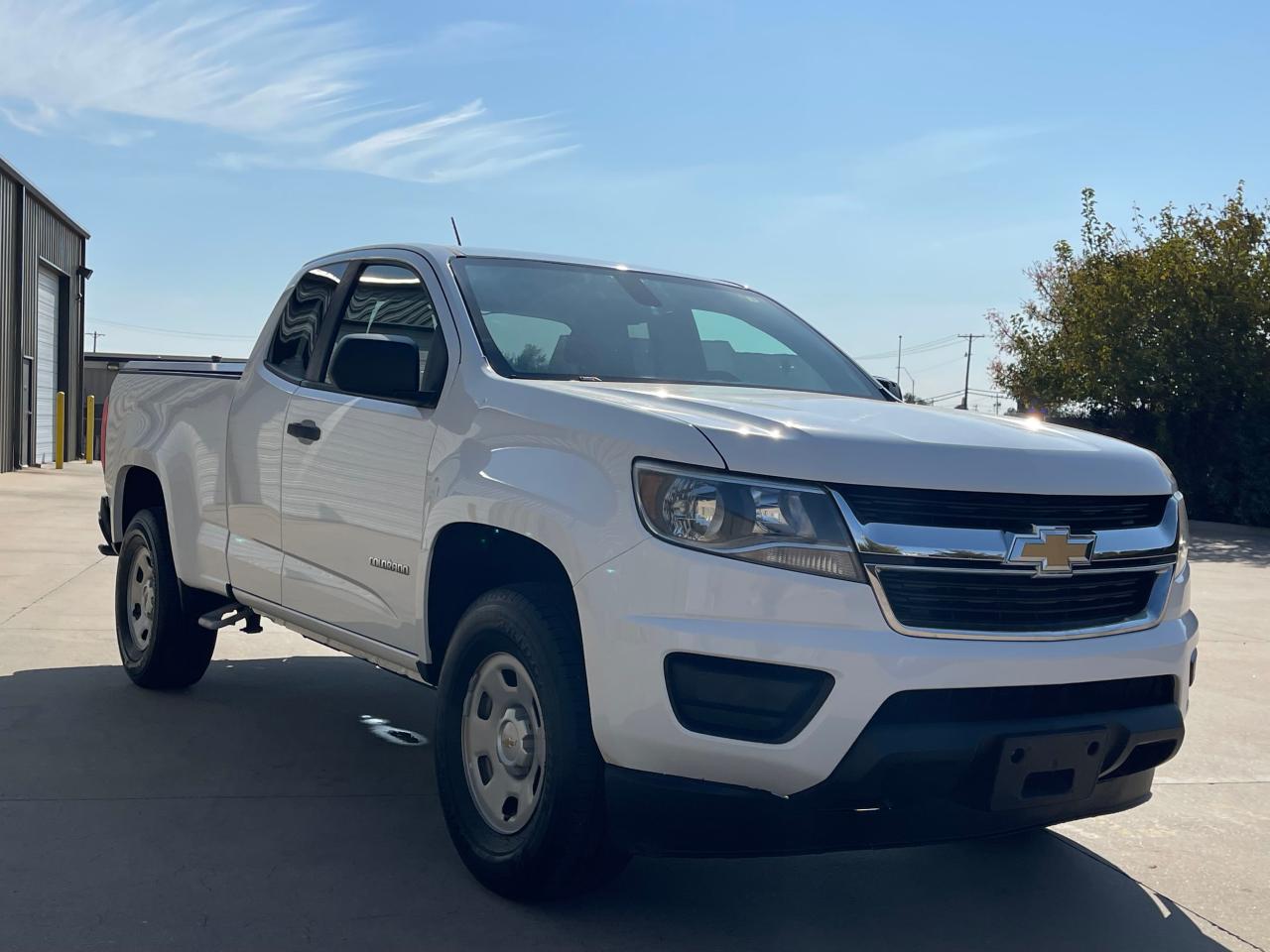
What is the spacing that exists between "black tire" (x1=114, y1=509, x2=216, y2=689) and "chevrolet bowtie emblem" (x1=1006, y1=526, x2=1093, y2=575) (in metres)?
4.07

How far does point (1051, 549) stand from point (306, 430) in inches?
109

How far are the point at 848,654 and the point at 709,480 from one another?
520mm

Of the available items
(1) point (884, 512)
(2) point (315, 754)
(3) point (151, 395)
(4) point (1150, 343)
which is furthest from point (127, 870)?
(4) point (1150, 343)

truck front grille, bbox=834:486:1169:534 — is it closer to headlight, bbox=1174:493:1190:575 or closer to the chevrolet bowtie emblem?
the chevrolet bowtie emblem

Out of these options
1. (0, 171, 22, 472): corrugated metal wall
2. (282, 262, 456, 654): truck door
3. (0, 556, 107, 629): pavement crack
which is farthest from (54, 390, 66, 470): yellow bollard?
(282, 262, 456, 654): truck door

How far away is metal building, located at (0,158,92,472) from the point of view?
82.0ft

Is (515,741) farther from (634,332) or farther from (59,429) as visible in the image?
(59,429)

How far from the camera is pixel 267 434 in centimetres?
521

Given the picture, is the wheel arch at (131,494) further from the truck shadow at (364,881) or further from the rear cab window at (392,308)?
the rear cab window at (392,308)

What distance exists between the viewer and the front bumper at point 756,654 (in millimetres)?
3010

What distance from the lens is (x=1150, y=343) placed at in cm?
2395

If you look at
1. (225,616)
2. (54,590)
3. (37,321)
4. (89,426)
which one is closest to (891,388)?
(225,616)

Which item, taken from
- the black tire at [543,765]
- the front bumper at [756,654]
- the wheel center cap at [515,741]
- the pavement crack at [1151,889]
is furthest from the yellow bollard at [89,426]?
the front bumper at [756,654]

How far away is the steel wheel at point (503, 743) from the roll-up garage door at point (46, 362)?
87.0 ft
